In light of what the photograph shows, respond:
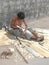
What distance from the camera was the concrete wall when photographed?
12.6m

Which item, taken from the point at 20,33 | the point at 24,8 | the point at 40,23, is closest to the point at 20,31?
the point at 20,33

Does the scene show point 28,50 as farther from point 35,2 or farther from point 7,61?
point 35,2

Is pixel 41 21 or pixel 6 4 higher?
pixel 6 4

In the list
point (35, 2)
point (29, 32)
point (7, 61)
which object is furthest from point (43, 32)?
point (7, 61)

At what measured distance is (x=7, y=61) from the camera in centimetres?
766

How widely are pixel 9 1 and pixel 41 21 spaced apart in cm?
196

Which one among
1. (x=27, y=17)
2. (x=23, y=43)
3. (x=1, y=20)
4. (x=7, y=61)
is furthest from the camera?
(x=27, y=17)

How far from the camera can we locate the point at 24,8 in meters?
13.2

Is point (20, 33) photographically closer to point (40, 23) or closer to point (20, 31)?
point (20, 31)

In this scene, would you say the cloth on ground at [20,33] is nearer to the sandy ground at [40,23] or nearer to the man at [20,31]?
the man at [20,31]

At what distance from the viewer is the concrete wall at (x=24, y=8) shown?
41.4ft

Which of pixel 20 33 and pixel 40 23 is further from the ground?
pixel 20 33

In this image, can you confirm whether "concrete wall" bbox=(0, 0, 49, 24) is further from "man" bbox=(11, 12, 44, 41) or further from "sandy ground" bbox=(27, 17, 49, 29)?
"man" bbox=(11, 12, 44, 41)

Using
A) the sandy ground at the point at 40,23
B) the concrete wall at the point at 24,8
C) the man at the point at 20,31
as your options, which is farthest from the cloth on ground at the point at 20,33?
the sandy ground at the point at 40,23
